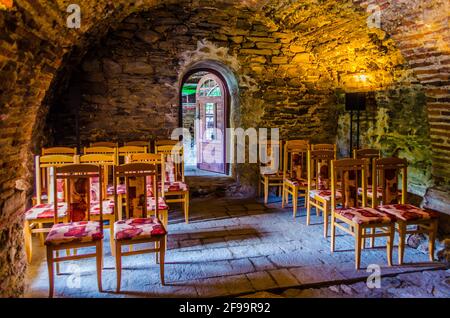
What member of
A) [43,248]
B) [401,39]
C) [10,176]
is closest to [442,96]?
[401,39]

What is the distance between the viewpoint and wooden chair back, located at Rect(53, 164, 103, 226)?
3.18 metres

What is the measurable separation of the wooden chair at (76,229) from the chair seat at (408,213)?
2647 mm

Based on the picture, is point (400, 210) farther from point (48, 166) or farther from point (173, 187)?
point (48, 166)

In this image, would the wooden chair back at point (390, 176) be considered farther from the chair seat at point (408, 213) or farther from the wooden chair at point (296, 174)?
the wooden chair at point (296, 174)

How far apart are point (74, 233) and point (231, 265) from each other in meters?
1.42

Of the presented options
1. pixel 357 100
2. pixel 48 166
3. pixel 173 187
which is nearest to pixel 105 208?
pixel 48 166

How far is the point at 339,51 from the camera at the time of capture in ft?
18.2

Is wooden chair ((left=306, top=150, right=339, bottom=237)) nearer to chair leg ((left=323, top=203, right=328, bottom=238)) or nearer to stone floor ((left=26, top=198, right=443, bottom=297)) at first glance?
chair leg ((left=323, top=203, right=328, bottom=238))

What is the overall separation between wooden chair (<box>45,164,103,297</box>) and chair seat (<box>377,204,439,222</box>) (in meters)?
2.65

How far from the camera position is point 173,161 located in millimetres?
5145

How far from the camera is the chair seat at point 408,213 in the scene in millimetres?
3498
